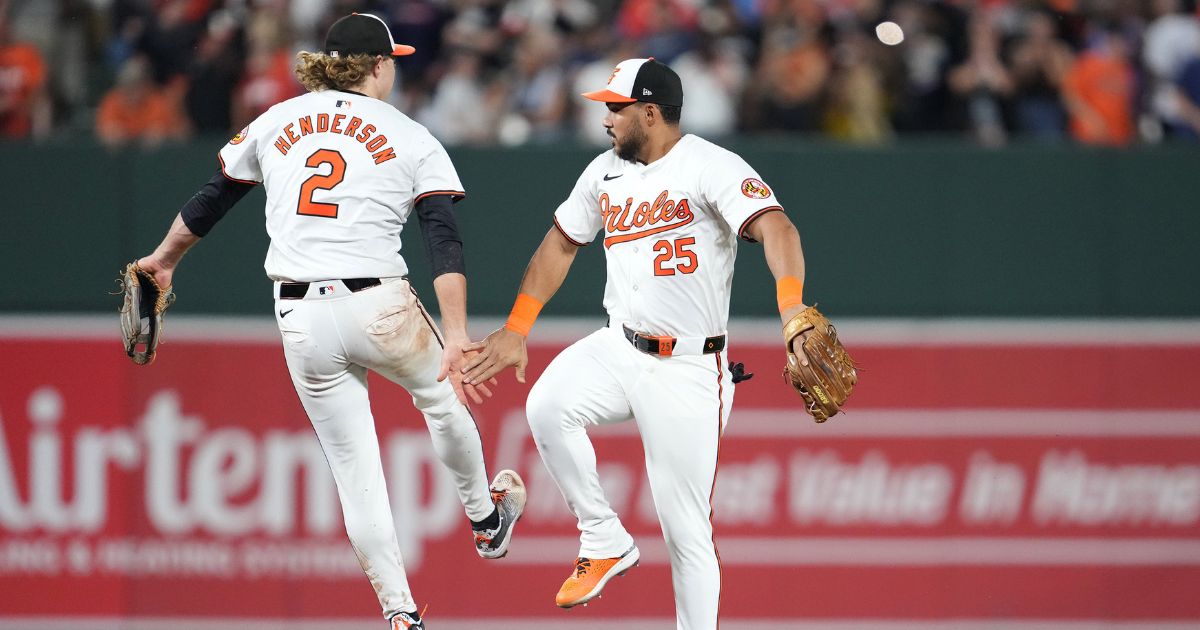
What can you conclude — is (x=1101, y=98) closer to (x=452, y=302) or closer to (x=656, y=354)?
(x=656, y=354)

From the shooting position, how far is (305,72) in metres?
5.62

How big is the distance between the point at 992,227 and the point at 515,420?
10.6 ft

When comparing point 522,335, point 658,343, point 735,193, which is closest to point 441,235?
point 522,335

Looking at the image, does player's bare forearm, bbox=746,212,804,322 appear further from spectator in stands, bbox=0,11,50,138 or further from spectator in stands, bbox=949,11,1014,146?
spectator in stands, bbox=0,11,50,138

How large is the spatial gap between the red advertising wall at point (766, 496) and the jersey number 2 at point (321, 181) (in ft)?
12.9

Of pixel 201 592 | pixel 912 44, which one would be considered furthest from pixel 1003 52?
pixel 201 592

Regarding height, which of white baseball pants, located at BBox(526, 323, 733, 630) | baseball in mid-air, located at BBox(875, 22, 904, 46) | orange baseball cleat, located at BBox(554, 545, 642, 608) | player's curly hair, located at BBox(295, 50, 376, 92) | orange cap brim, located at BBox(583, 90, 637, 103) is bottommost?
orange baseball cleat, located at BBox(554, 545, 642, 608)

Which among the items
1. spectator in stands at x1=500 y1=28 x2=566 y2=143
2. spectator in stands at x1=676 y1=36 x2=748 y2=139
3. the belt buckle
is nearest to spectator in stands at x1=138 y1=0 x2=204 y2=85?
spectator in stands at x1=500 y1=28 x2=566 y2=143

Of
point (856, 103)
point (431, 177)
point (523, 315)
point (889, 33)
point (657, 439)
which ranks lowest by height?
point (657, 439)

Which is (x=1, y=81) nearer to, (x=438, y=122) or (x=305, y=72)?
(x=438, y=122)

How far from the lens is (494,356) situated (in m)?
5.71

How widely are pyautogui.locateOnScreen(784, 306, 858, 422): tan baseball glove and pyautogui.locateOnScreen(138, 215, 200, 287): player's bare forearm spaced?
236 centimetres

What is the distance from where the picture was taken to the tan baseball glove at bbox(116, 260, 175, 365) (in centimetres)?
587

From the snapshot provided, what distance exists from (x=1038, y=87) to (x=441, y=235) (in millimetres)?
5556
